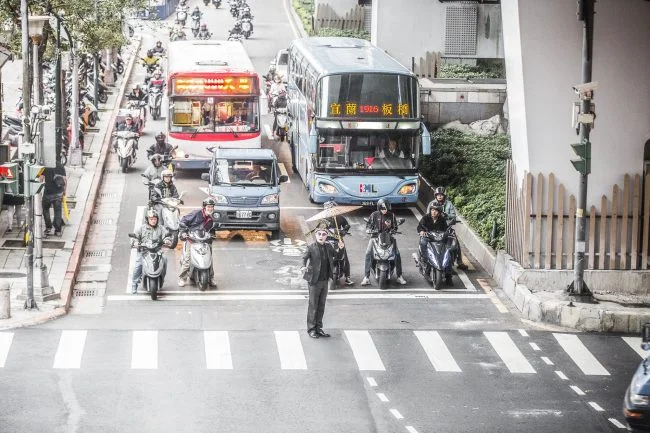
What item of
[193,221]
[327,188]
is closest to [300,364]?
[193,221]

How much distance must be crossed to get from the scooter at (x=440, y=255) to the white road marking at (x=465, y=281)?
1.17 ft

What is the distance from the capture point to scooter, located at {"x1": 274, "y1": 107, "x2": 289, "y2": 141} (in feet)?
140

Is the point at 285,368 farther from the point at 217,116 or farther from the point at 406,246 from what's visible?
the point at 217,116

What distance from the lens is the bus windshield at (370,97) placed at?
31672 millimetres

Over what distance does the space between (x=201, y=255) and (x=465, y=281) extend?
533 cm

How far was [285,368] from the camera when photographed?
20328mm

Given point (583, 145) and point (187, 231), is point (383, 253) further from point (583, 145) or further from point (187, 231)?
point (583, 145)

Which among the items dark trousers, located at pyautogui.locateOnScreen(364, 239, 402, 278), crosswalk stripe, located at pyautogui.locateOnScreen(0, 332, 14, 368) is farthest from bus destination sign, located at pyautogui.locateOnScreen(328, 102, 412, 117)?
crosswalk stripe, located at pyautogui.locateOnScreen(0, 332, 14, 368)

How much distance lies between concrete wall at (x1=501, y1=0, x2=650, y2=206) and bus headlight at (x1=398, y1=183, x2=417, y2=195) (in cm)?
722

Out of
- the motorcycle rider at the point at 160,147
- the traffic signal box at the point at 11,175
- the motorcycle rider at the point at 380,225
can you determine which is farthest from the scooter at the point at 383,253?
the motorcycle rider at the point at 160,147

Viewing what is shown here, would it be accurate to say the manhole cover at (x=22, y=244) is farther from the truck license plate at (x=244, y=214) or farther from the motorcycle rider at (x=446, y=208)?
the motorcycle rider at (x=446, y=208)

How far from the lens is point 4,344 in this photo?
2130 cm

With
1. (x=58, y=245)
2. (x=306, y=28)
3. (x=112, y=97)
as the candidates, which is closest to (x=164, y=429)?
(x=58, y=245)

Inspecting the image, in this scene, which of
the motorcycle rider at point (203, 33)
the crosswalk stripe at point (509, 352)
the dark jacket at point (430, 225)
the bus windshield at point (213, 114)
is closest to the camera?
the crosswalk stripe at point (509, 352)
